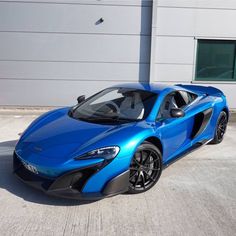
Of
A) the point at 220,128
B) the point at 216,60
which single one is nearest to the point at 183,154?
the point at 220,128

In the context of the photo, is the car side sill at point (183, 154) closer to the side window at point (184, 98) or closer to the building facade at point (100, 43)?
the side window at point (184, 98)

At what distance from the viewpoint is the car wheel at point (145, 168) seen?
133 inches

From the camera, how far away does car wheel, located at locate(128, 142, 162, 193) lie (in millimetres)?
3379

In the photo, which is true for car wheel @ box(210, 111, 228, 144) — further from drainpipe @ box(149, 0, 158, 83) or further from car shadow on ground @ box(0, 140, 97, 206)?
drainpipe @ box(149, 0, 158, 83)

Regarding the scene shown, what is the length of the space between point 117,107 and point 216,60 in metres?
5.71

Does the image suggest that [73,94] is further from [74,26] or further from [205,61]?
[205,61]

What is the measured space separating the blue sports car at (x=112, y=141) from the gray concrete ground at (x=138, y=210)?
21 cm

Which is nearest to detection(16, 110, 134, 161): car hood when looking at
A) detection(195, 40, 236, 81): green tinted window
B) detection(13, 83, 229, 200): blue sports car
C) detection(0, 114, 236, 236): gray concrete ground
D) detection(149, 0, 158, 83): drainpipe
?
detection(13, 83, 229, 200): blue sports car

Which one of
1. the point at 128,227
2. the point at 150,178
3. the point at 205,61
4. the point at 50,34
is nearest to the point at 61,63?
the point at 50,34

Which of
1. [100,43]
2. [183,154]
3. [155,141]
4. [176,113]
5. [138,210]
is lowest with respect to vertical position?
[138,210]

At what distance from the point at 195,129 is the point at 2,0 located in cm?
630

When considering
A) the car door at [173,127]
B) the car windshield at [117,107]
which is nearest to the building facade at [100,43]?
the car windshield at [117,107]

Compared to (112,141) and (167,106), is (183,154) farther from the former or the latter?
(112,141)

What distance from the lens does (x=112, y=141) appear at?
125 inches
